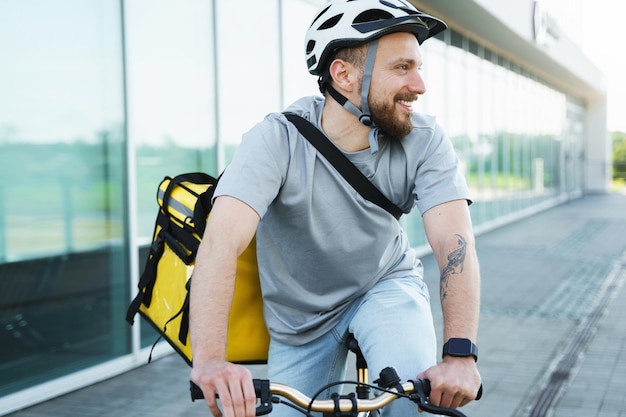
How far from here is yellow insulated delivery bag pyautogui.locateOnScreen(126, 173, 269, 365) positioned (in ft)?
8.13

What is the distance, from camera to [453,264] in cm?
235

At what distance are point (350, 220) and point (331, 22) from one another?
0.61m

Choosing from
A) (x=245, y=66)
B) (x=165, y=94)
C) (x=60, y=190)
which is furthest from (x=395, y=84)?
(x=245, y=66)

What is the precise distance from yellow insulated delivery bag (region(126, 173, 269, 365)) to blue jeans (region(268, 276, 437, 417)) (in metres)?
0.10

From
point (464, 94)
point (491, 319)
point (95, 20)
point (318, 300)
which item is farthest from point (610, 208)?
point (318, 300)

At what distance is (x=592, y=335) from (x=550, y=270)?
4.05 meters

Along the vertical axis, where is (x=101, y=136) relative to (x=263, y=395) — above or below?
above

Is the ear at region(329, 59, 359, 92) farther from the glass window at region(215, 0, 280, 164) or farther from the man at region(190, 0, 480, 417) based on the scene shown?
the glass window at region(215, 0, 280, 164)

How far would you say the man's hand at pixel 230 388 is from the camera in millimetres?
1873

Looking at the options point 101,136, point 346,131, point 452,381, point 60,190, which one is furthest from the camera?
point 101,136

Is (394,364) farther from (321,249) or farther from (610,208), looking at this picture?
(610,208)

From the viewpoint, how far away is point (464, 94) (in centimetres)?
1576

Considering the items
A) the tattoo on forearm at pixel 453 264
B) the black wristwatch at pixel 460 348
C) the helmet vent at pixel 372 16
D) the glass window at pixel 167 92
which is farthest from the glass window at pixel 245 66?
the black wristwatch at pixel 460 348

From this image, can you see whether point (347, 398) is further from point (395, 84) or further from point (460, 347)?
point (395, 84)
